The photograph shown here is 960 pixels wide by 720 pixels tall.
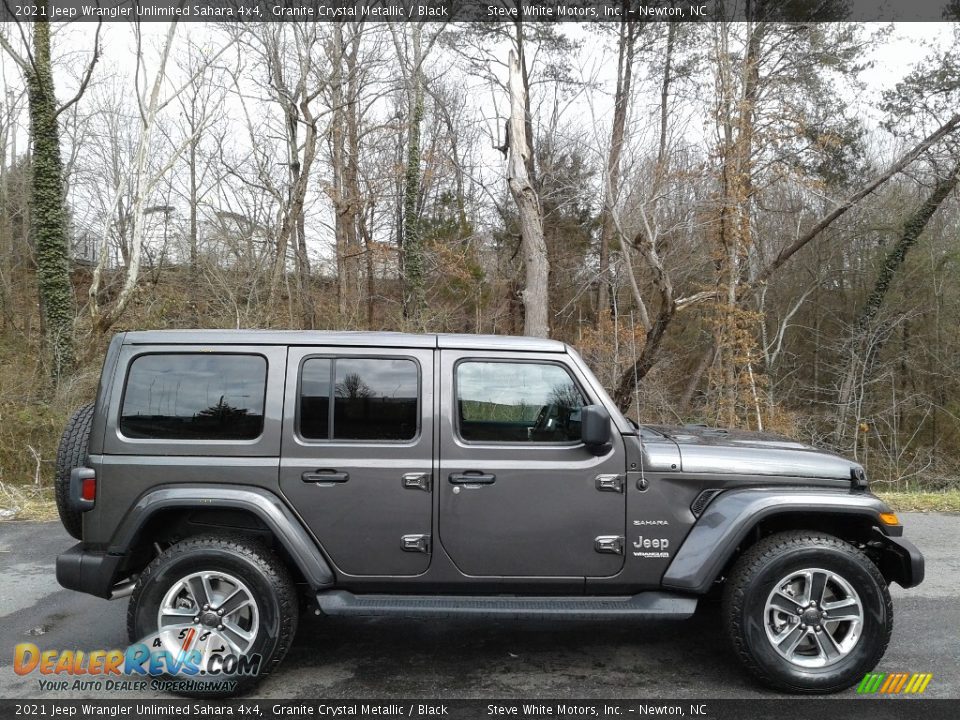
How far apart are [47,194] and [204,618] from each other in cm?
1415

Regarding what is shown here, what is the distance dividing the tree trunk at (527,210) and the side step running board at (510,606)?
406 inches

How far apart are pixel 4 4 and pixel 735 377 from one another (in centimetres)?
1817

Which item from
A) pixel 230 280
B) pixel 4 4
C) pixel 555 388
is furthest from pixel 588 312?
pixel 555 388

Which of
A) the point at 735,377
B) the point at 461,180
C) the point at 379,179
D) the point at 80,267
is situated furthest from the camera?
the point at 461,180

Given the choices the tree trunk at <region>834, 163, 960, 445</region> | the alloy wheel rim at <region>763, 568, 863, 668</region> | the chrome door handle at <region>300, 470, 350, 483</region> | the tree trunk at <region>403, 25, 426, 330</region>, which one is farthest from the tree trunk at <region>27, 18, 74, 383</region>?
the tree trunk at <region>834, 163, 960, 445</region>

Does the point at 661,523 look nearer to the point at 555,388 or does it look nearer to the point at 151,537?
the point at 555,388

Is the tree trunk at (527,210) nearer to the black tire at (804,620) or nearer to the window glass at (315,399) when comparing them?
the window glass at (315,399)

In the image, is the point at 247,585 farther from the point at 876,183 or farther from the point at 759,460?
the point at 876,183

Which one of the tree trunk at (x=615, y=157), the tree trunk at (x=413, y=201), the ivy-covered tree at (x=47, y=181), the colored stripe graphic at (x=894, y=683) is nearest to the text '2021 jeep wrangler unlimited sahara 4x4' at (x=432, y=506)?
the colored stripe graphic at (x=894, y=683)

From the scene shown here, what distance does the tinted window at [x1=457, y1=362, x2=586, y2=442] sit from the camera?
396 cm

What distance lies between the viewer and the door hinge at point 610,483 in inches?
151

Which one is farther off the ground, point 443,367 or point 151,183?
point 151,183

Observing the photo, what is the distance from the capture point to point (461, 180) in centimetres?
2523

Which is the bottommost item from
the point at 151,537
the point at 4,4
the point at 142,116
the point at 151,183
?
the point at 151,537
